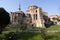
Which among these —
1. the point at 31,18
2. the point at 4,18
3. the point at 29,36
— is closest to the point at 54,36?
the point at 29,36

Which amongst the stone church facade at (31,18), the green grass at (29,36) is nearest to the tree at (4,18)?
the stone church facade at (31,18)

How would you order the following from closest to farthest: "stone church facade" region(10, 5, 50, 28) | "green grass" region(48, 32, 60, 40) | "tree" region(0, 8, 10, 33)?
1. "green grass" region(48, 32, 60, 40)
2. "tree" region(0, 8, 10, 33)
3. "stone church facade" region(10, 5, 50, 28)

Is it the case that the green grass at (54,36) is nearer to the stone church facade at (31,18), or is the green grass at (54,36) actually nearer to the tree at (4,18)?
the stone church facade at (31,18)

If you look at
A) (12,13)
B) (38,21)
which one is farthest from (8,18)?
(38,21)

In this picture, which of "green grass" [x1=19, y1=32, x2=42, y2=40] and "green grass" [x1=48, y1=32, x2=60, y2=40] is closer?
"green grass" [x1=48, y1=32, x2=60, y2=40]

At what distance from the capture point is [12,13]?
8306 centimetres

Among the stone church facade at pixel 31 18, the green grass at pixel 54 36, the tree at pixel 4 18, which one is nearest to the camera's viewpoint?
the green grass at pixel 54 36

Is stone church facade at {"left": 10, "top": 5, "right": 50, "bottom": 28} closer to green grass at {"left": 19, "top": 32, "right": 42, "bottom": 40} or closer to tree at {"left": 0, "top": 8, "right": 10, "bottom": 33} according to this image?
tree at {"left": 0, "top": 8, "right": 10, "bottom": 33}

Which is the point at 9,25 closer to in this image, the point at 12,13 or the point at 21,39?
the point at 12,13

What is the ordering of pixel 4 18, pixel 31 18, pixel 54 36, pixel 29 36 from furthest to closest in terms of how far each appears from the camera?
pixel 31 18 → pixel 4 18 → pixel 29 36 → pixel 54 36

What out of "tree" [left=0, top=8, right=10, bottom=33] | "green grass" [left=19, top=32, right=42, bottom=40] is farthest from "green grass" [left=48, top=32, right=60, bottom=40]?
"tree" [left=0, top=8, right=10, bottom=33]

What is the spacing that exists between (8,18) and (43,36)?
1235 inches

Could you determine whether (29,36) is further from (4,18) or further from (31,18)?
(31,18)

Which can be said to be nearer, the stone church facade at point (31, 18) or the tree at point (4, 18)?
the tree at point (4, 18)
